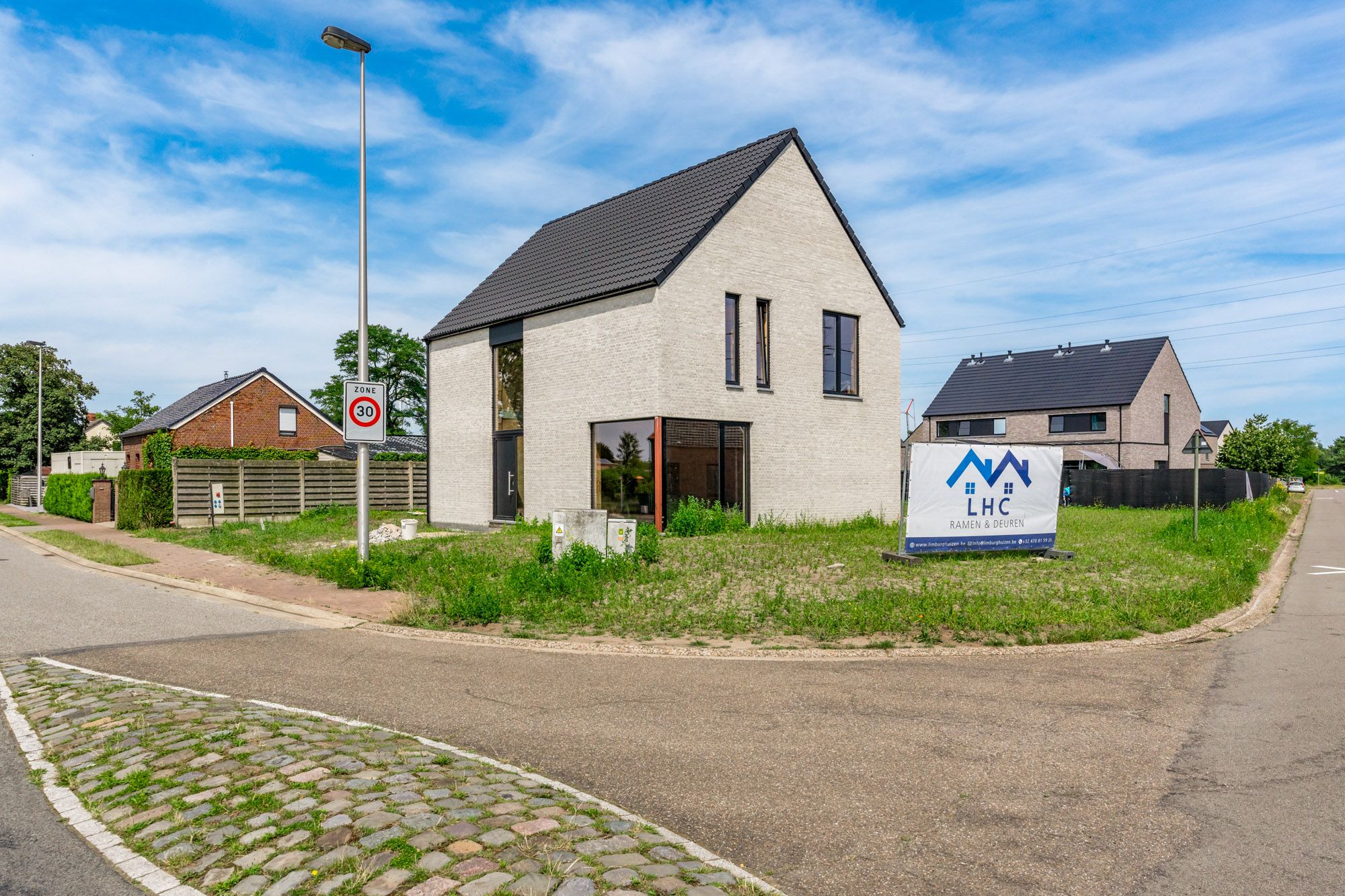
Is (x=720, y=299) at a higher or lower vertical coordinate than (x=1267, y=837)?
higher

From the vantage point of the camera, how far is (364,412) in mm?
13016

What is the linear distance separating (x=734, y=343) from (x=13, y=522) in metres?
29.5

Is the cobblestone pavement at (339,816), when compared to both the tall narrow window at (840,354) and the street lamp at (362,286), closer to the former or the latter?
the street lamp at (362,286)

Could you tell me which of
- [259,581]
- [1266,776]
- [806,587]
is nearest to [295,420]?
[259,581]

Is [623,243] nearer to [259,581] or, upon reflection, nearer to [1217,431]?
[259,581]

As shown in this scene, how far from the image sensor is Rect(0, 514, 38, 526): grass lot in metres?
31.0

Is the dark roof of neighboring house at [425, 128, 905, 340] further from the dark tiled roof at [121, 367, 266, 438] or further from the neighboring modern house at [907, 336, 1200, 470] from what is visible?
the neighboring modern house at [907, 336, 1200, 470]

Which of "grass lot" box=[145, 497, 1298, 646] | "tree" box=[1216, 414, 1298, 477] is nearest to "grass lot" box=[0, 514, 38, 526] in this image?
"grass lot" box=[145, 497, 1298, 646]

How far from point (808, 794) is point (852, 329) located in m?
18.7

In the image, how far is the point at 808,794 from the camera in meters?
4.54

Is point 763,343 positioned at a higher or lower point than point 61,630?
higher

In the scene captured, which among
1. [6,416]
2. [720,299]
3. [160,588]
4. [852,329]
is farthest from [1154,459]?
[6,416]

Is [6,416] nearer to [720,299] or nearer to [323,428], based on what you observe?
[323,428]

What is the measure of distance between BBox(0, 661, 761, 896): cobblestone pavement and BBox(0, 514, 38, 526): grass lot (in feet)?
104
